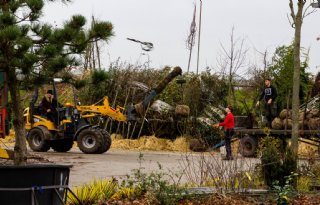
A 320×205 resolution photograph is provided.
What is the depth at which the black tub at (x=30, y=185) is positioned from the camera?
280 inches

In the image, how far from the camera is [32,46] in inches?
336

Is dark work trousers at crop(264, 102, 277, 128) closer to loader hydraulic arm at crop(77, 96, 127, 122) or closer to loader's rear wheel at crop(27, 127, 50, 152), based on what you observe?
loader hydraulic arm at crop(77, 96, 127, 122)

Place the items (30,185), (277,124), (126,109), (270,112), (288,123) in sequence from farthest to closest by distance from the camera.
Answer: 1. (126,109)
2. (270,112)
3. (277,124)
4. (288,123)
5. (30,185)

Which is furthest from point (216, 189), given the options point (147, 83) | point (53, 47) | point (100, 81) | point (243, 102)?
point (147, 83)

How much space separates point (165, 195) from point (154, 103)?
1909 centimetres

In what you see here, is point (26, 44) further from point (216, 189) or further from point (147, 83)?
point (147, 83)

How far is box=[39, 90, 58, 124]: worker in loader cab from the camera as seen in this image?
2269 centimetres

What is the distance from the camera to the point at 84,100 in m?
28.7

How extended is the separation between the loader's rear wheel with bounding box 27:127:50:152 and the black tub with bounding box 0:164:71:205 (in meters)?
16.2

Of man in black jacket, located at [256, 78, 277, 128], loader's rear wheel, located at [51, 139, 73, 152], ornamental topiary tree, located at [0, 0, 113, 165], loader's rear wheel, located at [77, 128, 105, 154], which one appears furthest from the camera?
loader's rear wheel, located at [51, 139, 73, 152]

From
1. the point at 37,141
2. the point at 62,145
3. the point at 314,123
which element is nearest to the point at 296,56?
the point at 314,123

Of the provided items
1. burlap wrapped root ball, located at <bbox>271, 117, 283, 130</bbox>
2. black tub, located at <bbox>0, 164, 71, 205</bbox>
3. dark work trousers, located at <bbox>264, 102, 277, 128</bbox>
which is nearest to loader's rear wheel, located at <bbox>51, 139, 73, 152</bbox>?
dark work trousers, located at <bbox>264, 102, 277, 128</bbox>

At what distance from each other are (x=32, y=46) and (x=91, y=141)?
1472 cm

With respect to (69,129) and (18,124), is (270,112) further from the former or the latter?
(18,124)
